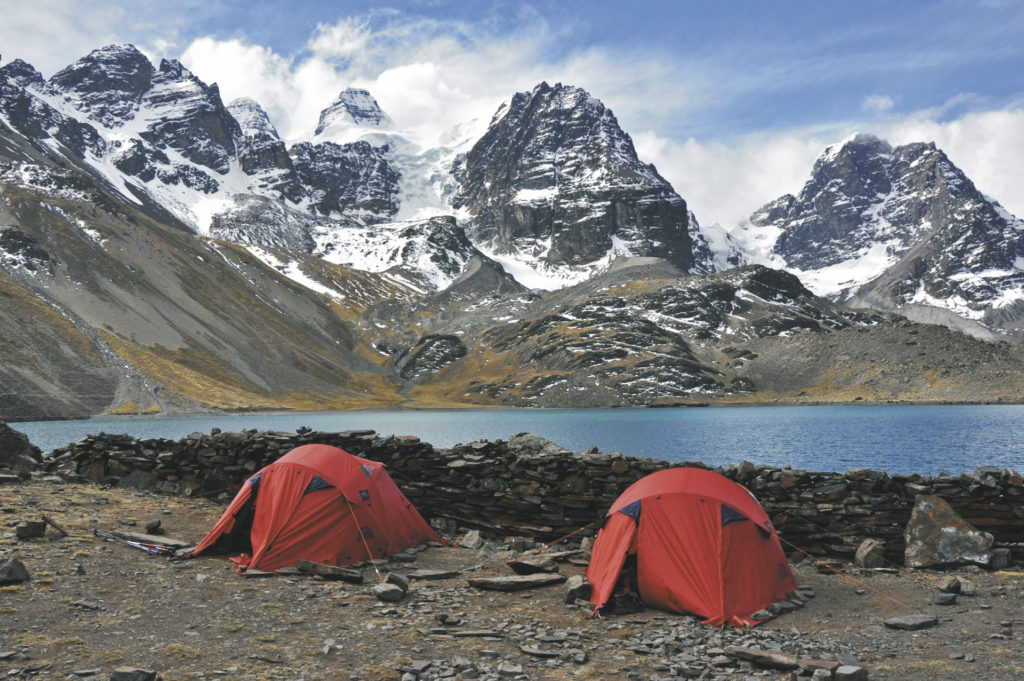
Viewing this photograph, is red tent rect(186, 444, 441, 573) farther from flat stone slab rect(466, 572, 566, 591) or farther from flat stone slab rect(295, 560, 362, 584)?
flat stone slab rect(466, 572, 566, 591)

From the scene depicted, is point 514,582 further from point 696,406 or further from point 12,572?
point 696,406

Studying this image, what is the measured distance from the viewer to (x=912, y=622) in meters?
12.2

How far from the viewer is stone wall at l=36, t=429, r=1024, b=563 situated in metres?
16.5

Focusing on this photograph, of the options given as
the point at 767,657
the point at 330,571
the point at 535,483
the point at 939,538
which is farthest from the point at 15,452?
the point at 939,538

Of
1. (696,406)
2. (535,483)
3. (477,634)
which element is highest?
(696,406)

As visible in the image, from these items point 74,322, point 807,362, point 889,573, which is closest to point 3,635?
point 889,573

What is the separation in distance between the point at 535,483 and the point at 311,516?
6.20 metres

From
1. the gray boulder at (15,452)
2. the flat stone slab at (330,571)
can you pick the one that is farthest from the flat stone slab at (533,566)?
the gray boulder at (15,452)

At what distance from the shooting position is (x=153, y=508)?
20.9 metres

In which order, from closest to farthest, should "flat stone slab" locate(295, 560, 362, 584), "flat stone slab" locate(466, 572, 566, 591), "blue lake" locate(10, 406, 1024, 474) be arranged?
"flat stone slab" locate(466, 572, 566, 591) < "flat stone slab" locate(295, 560, 362, 584) < "blue lake" locate(10, 406, 1024, 474)

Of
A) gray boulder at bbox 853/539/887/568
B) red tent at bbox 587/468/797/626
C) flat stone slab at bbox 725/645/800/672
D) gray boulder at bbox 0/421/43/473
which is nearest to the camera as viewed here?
flat stone slab at bbox 725/645/800/672

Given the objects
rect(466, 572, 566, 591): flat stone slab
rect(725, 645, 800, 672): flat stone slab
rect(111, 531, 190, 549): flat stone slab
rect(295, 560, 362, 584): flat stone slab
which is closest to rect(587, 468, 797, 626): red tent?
rect(466, 572, 566, 591): flat stone slab

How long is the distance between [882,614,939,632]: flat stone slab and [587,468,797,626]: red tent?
219cm

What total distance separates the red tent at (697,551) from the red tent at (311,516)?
563cm
